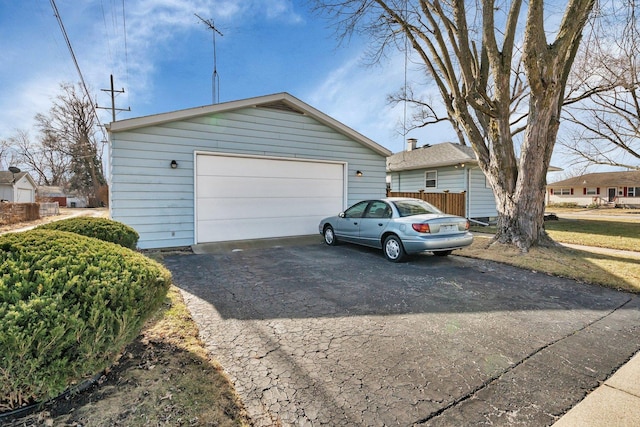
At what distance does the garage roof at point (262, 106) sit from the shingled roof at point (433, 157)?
5.84 m

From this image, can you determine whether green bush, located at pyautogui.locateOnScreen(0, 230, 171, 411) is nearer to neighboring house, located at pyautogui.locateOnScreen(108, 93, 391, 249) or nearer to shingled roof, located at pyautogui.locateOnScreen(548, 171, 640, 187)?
neighboring house, located at pyautogui.locateOnScreen(108, 93, 391, 249)

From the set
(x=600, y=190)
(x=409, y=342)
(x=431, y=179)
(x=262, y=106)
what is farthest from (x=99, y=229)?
(x=600, y=190)

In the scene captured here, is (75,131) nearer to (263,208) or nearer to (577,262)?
(263,208)

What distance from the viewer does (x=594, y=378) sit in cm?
241

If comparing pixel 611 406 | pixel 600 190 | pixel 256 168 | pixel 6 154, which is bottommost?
pixel 611 406

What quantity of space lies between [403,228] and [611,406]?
165 inches

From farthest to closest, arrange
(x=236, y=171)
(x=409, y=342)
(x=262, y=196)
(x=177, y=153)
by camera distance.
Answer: (x=262, y=196), (x=236, y=171), (x=177, y=153), (x=409, y=342)

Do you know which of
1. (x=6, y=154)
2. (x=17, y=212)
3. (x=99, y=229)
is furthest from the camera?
(x=6, y=154)

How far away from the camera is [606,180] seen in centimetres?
3800

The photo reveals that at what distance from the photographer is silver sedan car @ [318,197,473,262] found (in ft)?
19.6

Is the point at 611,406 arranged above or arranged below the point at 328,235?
below

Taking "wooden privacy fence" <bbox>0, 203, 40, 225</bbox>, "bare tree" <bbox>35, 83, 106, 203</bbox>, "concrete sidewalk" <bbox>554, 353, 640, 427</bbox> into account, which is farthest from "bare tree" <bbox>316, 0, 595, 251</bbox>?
"bare tree" <bbox>35, 83, 106, 203</bbox>

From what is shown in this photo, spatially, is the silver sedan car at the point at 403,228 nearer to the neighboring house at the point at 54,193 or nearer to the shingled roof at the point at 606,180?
the shingled roof at the point at 606,180

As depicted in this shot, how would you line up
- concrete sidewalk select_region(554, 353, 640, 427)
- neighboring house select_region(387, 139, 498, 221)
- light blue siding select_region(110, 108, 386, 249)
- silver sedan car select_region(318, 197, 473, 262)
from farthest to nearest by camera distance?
neighboring house select_region(387, 139, 498, 221), light blue siding select_region(110, 108, 386, 249), silver sedan car select_region(318, 197, 473, 262), concrete sidewalk select_region(554, 353, 640, 427)
